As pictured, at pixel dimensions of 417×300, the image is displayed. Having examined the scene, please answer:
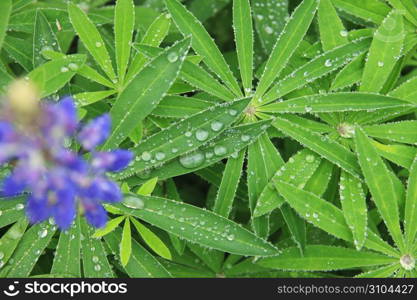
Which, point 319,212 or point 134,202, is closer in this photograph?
point 134,202

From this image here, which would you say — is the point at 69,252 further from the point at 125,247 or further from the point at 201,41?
the point at 201,41

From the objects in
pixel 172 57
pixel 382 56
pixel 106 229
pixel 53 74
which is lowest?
pixel 106 229

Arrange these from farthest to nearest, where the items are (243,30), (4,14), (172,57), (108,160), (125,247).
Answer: (243,30)
(4,14)
(125,247)
(172,57)
(108,160)

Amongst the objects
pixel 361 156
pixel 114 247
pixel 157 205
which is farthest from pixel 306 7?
pixel 114 247

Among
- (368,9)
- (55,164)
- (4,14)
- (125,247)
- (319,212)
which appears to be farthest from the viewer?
(368,9)

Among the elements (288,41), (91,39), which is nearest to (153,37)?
(91,39)

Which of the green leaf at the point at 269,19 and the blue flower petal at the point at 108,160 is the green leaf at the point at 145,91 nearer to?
the blue flower petal at the point at 108,160

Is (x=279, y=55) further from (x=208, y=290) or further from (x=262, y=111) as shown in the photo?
(x=208, y=290)

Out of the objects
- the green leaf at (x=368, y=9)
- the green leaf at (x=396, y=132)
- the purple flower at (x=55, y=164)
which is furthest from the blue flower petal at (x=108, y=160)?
the green leaf at (x=368, y=9)
